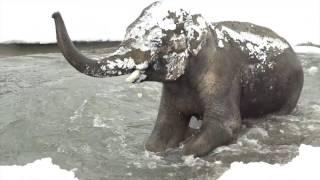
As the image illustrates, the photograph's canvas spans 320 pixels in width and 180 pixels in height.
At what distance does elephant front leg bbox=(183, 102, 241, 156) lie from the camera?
19.4ft

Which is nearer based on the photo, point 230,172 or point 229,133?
point 230,172

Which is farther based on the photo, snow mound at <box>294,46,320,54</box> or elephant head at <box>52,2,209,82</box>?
snow mound at <box>294,46,320,54</box>

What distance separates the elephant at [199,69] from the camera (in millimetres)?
5488

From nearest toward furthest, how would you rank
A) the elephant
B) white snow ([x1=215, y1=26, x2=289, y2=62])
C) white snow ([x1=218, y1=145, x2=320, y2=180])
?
white snow ([x1=218, y1=145, x2=320, y2=180]), the elephant, white snow ([x1=215, y1=26, x2=289, y2=62])

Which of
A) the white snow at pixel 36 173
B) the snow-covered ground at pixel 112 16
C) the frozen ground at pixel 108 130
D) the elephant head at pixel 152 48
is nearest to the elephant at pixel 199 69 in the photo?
the elephant head at pixel 152 48

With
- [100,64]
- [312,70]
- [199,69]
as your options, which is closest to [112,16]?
[312,70]

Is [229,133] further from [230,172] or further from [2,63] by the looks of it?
[2,63]

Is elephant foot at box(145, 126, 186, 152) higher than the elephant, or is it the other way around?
the elephant

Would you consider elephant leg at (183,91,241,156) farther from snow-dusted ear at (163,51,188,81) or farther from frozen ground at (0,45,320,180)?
snow-dusted ear at (163,51,188,81)

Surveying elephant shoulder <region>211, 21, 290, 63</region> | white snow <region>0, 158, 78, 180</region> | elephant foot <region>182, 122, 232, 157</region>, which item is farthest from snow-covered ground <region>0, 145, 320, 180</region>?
elephant shoulder <region>211, 21, 290, 63</region>

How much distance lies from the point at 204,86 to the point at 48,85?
2.98 metres

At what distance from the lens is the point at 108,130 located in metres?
6.73

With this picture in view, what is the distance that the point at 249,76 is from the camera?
645cm

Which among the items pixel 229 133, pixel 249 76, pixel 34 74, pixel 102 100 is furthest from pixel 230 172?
pixel 34 74
